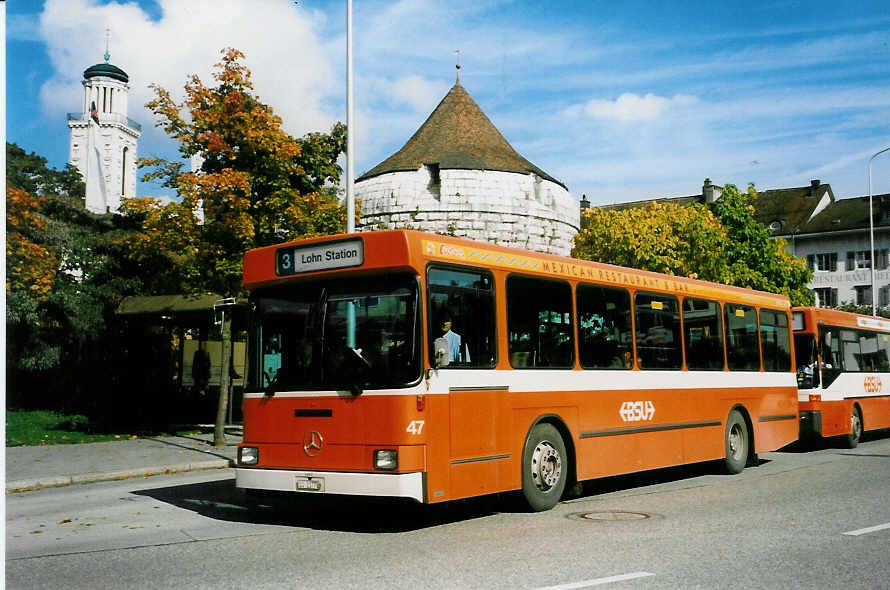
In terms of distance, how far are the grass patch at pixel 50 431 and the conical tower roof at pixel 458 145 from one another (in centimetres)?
3108

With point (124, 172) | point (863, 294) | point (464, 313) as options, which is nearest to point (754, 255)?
point (863, 294)

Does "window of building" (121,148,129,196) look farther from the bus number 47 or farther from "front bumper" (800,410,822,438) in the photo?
the bus number 47

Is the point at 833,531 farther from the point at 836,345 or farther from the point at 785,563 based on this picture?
the point at 836,345

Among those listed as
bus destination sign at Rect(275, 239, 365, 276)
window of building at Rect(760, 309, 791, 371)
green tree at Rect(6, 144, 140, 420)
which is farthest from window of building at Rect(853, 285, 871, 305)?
bus destination sign at Rect(275, 239, 365, 276)

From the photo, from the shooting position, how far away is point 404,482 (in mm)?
8172

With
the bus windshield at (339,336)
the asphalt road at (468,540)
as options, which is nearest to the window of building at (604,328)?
the asphalt road at (468,540)

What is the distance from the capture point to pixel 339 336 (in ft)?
28.8

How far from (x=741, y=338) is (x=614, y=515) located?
6114 millimetres

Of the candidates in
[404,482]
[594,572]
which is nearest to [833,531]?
[594,572]

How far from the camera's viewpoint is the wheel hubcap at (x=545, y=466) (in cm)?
979

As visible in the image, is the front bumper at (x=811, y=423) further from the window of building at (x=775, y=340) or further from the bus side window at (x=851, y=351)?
the window of building at (x=775, y=340)

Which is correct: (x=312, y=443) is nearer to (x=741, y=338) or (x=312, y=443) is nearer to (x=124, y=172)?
(x=741, y=338)

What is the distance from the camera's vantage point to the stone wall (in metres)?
52.0

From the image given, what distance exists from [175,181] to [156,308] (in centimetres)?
703
